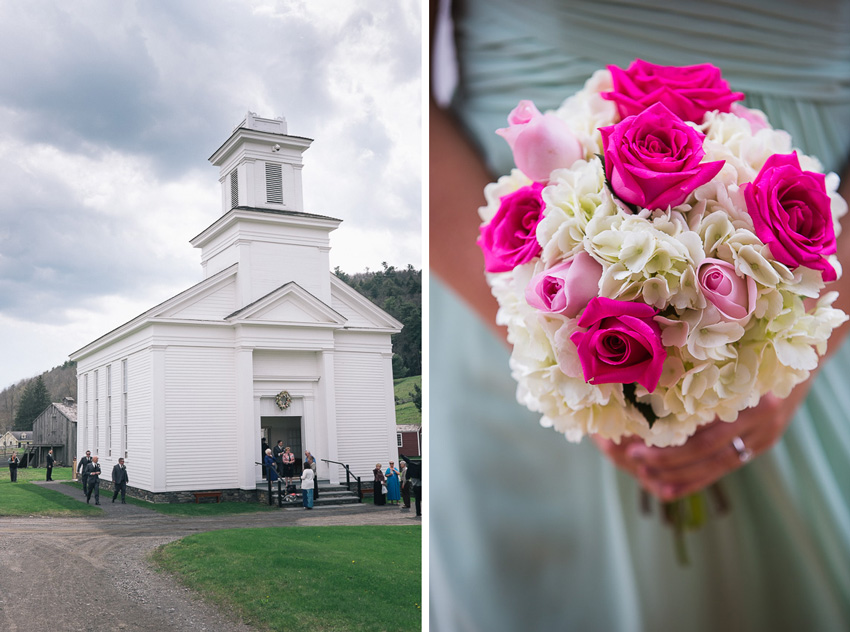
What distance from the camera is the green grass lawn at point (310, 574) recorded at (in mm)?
1564

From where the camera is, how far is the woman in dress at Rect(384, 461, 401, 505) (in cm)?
182

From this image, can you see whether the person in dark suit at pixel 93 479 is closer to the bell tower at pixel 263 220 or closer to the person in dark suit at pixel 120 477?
the person in dark suit at pixel 120 477

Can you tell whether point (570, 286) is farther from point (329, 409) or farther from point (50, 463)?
point (50, 463)

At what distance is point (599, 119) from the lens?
102 centimetres

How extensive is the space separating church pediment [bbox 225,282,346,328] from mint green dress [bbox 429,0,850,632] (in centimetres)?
31

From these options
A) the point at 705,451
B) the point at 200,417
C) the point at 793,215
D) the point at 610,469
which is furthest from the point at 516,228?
the point at 200,417

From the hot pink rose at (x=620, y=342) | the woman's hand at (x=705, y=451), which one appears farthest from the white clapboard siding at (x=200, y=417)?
the hot pink rose at (x=620, y=342)

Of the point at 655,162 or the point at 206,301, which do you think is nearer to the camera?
the point at 655,162

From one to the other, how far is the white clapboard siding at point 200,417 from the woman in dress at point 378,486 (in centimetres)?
38

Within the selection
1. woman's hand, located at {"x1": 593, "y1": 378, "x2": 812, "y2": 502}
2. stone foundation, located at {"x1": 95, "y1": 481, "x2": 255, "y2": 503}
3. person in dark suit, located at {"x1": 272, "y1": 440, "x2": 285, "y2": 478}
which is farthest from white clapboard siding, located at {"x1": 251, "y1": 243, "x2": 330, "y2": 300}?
woman's hand, located at {"x1": 593, "y1": 378, "x2": 812, "y2": 502}

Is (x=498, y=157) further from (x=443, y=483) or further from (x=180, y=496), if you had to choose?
(x=180, y=496)

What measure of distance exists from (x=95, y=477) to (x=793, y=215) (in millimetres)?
1463

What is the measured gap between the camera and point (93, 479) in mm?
1532

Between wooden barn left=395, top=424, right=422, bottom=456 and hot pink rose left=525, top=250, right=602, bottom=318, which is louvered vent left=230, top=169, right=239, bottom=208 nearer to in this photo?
wooden barn left=395, top=424, right=422, bottom=456
